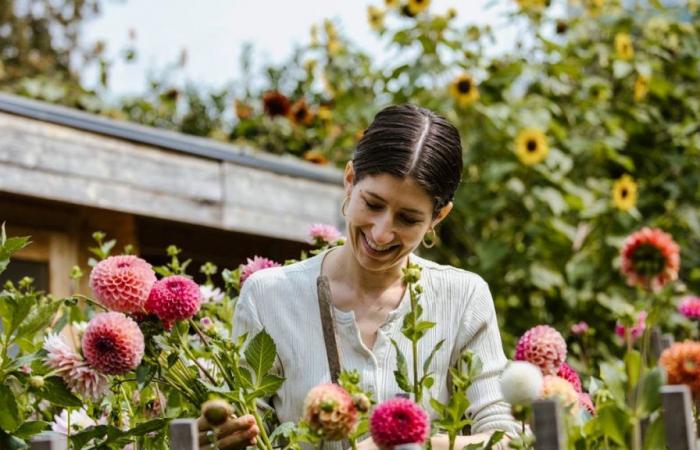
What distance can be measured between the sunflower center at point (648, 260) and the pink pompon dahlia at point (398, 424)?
28 centimetres

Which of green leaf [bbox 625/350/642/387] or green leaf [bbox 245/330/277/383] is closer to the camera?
green leaf [bbox 625/350/642/387]

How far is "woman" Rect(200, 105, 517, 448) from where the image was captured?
5.77 ft

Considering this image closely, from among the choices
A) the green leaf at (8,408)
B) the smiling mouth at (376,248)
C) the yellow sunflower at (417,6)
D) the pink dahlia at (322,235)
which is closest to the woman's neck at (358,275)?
the smiling mouth at (376,248)

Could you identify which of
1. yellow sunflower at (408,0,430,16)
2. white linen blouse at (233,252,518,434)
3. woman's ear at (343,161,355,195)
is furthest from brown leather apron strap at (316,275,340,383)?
yellow sunflower at (408,0,430,16)

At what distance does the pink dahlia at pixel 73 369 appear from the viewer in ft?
4.80

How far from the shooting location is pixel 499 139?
4.55m

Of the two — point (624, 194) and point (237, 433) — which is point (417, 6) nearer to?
point (624, 194)

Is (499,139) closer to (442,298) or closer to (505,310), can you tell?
(505,310)

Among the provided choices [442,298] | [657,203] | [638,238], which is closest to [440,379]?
[442,298]

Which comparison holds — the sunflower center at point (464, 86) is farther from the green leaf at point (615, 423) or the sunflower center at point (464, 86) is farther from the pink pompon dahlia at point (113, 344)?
the green leaf at point (615, 423)

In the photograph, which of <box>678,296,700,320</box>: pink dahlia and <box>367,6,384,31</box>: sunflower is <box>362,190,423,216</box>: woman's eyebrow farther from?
<box>367,6,384,31</box>: sunflower

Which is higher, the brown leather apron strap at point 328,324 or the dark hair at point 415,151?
the dark hair at point 415,151

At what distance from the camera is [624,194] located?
4.47 m

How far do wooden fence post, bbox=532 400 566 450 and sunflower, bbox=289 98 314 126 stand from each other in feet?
13.8
